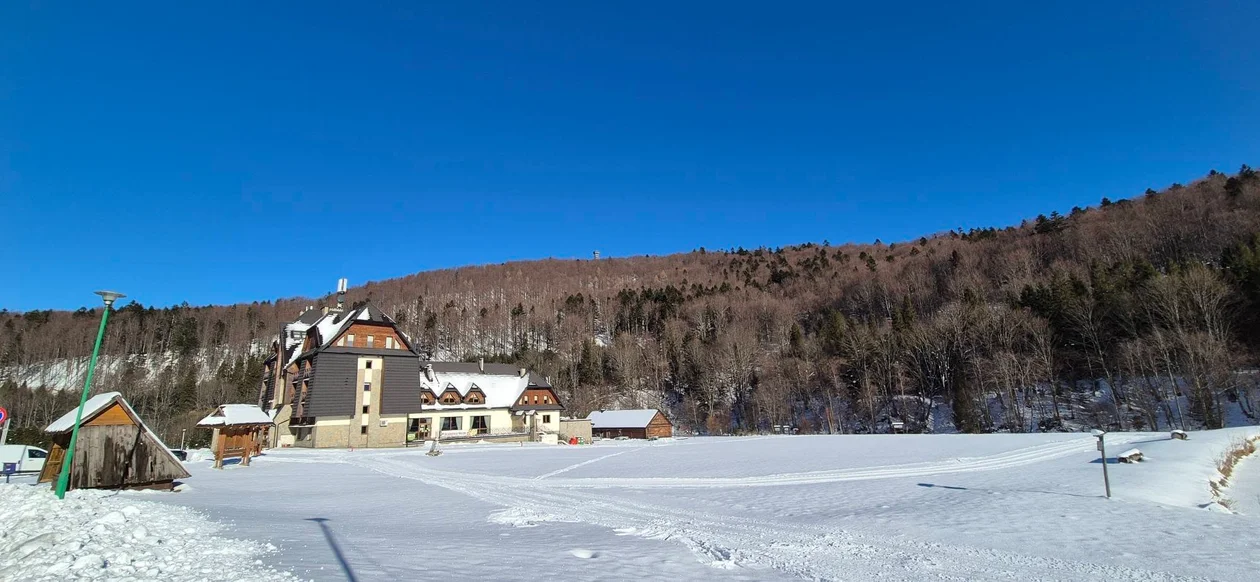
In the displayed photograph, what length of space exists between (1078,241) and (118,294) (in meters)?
104

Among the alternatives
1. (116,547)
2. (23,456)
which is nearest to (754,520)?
(116,547)

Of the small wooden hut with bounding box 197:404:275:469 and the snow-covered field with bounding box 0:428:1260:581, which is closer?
the snow-covered field with bounding box 0:428:1260:581

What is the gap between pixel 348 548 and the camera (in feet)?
29.8

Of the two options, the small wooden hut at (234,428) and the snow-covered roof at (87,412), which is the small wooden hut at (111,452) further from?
the small wooden hut at (234,428)

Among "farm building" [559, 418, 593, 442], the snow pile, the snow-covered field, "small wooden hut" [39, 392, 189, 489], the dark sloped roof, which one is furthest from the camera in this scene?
the dark sloped roof

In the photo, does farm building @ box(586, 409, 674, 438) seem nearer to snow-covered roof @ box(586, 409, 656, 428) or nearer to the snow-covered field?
snow-covered roof @ box(586, 409, 656, 428)

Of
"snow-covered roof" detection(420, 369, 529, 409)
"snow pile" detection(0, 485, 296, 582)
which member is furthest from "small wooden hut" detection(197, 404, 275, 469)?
"snow-covered roof" detection(420, 369, 529, 409)

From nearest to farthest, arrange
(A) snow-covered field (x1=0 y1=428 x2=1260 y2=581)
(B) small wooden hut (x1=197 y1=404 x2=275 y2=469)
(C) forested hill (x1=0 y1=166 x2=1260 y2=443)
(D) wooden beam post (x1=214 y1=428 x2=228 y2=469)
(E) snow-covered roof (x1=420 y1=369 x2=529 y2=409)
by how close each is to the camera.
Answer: (A) snow-covered field (x1=0 y1=428 x2=1260 y2=581), (D) wooden beam post (x1=214 y1=428 x2=228 y2=469), (B) small wooden hut (x1=197 y1=404 x2=275 y2=469), (C) forested hill (x1=0 y1=166 x2=1260 y2=443), (E) snow-covered roof (x1=420 y1=369 x2=529 y2=409)

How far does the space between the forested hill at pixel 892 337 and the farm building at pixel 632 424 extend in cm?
996

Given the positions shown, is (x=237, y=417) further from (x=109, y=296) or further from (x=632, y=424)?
(x=632, y=424)

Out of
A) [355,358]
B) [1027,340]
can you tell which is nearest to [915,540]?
[355,358]

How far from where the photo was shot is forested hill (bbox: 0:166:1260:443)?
50.6 metres

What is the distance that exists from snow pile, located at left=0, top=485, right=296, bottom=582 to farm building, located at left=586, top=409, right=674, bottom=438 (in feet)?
177

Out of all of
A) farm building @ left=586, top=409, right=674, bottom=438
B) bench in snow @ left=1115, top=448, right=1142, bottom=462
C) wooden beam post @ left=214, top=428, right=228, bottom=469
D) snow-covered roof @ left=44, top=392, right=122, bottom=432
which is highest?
snow-covered roof @ left=44, top=392, right=122, bottom=432
